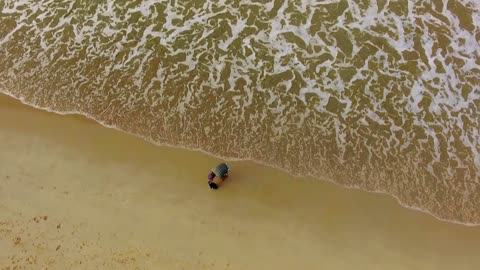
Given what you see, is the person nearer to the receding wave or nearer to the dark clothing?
the dark clothing

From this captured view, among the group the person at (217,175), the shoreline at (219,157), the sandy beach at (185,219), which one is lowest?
the sandy beach at (185,219)

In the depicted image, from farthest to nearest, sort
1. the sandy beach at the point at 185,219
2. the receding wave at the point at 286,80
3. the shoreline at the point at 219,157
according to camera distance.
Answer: the receding wave at the point at 286,80 < the shoreline at the point at 219,157 < the sandy beach at the point at 185,219

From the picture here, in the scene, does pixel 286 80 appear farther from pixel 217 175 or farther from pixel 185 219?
pixel 185 219

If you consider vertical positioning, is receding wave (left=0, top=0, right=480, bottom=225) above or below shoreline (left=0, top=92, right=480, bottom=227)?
above

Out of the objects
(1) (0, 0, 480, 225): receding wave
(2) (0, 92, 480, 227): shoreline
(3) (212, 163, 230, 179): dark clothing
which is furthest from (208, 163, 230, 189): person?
(1) (0, 0, 480, 225): receding wave

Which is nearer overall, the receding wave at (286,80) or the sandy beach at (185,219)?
the sandy beach at (185,219)

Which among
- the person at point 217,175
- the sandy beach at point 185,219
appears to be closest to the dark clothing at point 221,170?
the person at point 217,175

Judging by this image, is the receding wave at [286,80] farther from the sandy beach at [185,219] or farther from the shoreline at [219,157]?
the sandy beach at [185,219]
